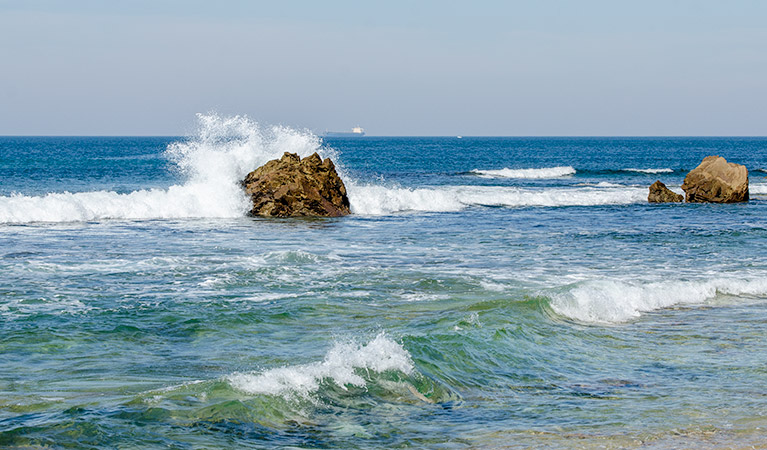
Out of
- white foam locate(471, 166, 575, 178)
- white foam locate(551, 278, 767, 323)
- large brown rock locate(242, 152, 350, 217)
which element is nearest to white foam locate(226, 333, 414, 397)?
white foam locate(551, 278, 767, 323)

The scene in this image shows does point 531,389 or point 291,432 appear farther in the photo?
point 531,389

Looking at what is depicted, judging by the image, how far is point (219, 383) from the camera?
7.31m

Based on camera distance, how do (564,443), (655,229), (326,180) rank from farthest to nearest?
(326,180) < (655,229) < (564,443)

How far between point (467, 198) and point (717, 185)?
9998mm

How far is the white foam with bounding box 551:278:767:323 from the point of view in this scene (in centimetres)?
1173

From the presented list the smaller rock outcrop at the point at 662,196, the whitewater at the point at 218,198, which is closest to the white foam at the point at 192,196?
the whitewater at the point at 218,198

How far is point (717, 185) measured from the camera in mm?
31406

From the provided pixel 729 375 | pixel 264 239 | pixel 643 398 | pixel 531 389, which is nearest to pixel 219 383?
pixel 531 389

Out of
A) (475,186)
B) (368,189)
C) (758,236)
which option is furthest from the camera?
(475,186)

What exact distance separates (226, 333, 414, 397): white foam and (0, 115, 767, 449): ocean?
3 centimetres

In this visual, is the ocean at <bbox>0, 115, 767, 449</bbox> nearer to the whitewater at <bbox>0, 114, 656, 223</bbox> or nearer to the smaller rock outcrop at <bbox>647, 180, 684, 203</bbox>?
the whitewater at <bbox>0, 114, 656, 223</bbox>

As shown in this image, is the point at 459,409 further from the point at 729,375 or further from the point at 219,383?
→ the point at 729,375

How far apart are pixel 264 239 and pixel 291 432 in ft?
41.9

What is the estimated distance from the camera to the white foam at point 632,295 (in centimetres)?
1173
